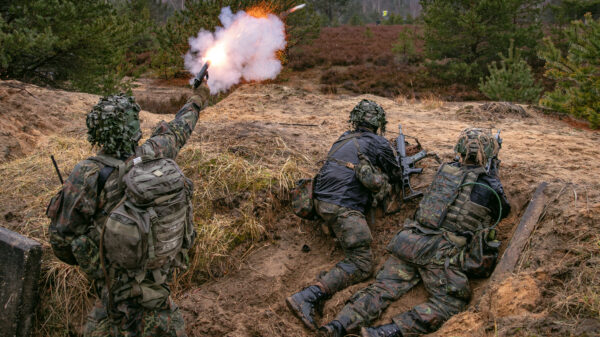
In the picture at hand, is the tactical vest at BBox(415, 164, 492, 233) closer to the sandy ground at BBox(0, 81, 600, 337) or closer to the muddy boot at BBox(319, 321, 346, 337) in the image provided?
the sandy ground at BBox(0, 81, 600, 337)

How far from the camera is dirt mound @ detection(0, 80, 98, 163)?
7.17 m

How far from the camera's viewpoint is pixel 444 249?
3.95 meters

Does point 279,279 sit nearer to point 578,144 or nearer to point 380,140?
point 380,140

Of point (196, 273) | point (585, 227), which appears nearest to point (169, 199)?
point (196, 273)

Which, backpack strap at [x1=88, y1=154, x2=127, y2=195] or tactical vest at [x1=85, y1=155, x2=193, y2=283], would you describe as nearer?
tactical vest at [x1=85, y1=155, x2=193, y2=283]

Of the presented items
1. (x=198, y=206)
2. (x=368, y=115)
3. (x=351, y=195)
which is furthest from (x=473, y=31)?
(x=198, y=206)

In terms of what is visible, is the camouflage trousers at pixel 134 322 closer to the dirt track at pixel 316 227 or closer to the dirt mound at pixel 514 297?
the dirt track at pixel 316 227

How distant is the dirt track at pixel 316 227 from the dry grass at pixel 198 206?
0.25 meters

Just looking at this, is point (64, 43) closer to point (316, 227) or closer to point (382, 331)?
point (316, 227)

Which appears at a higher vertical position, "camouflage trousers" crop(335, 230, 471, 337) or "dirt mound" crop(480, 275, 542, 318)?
"dirt mound" crop(480, 275, 542, 318)

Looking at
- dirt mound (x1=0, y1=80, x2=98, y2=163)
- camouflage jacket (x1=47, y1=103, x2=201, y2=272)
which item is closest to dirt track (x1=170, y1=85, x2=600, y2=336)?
camouflage jacket (x1=47, y1=103, x2=201, y2=272)

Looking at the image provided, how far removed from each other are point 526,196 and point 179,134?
12.2ft

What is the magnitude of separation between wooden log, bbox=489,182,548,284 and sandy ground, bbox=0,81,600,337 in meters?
0.08

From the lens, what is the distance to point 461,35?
49.3 ft
